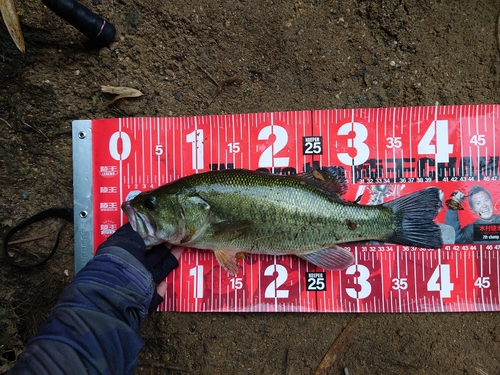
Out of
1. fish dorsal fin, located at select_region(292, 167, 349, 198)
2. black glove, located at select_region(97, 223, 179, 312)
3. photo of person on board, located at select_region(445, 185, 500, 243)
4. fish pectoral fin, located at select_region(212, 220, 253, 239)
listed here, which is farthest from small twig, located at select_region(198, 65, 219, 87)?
photo of person on board, located at select_region(445, 185, 500, 243)

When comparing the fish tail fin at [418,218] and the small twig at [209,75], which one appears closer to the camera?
the fish tail fin at [418,218]

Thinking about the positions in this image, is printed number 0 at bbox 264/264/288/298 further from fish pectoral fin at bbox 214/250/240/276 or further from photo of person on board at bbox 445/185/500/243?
photo of person on board at bbox 445/185/500/243

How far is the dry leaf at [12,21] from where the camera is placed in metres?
3.42

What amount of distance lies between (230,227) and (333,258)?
3.41 feet

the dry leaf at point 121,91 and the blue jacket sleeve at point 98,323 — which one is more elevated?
the dry leaf at point 121,91

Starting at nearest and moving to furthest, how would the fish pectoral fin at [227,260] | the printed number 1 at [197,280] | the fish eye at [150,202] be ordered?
the fish eye at [150,202] → the fish pectoral fin at [227,260] → the printed number 1 at [197,280]

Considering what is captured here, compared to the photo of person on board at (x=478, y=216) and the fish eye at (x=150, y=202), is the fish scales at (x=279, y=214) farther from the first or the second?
the photo of person on board at (x=478, y=216)

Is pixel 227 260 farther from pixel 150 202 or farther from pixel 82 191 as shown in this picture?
pixel 82 191

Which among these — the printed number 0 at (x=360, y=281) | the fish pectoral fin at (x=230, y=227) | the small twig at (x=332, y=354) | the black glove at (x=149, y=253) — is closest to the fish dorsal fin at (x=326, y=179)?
the fish pectoral fin at (x=230, y=227)

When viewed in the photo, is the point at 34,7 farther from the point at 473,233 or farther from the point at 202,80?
the point at 473,233

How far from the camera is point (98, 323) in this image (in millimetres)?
2781

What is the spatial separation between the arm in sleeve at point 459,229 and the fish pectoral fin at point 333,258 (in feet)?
3.39

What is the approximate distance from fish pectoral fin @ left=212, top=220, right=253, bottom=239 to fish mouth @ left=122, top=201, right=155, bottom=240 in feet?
1.96

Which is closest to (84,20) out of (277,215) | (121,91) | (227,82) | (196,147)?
(121,91)
